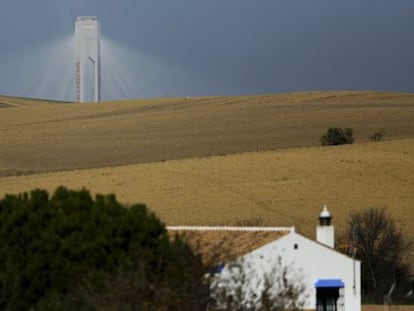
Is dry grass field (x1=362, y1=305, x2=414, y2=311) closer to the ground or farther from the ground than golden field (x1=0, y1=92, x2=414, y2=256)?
closer to the ground

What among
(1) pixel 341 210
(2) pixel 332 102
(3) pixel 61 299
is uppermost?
(2) pixel 332 102

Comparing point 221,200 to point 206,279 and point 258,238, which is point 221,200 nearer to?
point 258,238

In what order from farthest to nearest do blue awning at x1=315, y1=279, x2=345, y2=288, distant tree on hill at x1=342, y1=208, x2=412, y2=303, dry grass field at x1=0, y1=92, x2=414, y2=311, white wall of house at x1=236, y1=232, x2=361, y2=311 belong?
1. dry grass field at x1=0, y1=92, x2=414, y2=311
2. distant tree on hill at x1=342, y1=208, x2=412, y2=303
3. blue awning at x1=315, y1=279, x2=345, y2=288
4. white wall of house at x1=236, y1=232, x2=361, y2=311

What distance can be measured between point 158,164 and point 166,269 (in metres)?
53.7

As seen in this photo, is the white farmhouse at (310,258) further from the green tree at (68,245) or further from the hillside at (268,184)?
the hillside at (268,184)

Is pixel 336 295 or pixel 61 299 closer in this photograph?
pixel 61 299

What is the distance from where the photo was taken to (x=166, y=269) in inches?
1230

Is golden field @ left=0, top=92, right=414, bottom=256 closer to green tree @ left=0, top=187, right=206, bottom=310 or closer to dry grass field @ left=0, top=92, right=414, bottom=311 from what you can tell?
dry grass field @ left=0, top=92, right=414, bottom=311

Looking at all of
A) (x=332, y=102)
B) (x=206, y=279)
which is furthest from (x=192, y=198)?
(x=332, y=102)

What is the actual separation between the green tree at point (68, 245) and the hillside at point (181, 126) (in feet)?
172

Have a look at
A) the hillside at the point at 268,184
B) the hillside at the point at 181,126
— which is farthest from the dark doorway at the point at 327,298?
the hillside at the point at 181,126

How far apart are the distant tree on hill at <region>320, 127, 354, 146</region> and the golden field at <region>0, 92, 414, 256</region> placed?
1411 mm

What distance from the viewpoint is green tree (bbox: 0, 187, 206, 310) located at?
1293 inches

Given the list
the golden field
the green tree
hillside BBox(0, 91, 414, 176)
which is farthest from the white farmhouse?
hillside BBox(0, 91, 414, 176)
